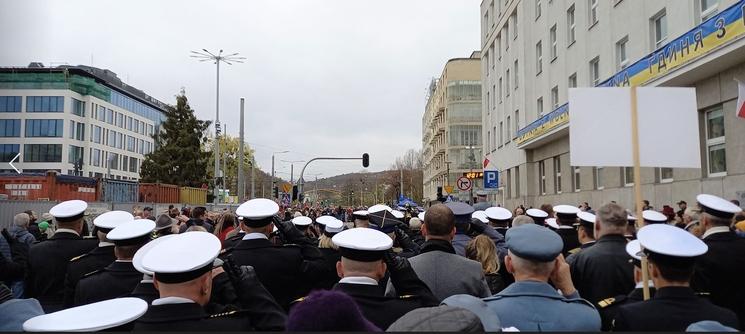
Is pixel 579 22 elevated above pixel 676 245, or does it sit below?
above

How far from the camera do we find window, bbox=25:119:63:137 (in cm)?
7975

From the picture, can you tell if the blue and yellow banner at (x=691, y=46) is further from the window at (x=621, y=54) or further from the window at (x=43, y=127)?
the window at (x=43, y=127)

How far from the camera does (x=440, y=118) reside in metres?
84.9

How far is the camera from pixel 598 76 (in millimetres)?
22156

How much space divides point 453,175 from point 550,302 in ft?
250

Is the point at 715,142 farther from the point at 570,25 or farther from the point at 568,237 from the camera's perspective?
the point at 570,25

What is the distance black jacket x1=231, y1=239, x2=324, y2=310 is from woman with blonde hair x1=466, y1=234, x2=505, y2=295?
4.52 ft

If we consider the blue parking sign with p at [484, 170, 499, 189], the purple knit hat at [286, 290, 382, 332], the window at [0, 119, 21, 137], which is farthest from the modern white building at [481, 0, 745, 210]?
the window at [0, 119, 21, 137]

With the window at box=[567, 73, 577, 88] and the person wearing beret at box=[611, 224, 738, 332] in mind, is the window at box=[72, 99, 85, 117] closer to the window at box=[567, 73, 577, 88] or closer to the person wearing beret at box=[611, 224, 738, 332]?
the window at box=[567, 73, 577, 88]

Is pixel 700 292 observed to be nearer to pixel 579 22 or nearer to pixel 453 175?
pixel 579 22

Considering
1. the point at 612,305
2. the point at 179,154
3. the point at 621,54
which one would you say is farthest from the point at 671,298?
the point at 179,154

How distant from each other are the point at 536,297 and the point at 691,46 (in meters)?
12.7

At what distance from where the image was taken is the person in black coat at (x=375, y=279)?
330 cm

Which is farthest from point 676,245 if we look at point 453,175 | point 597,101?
point 453,175
